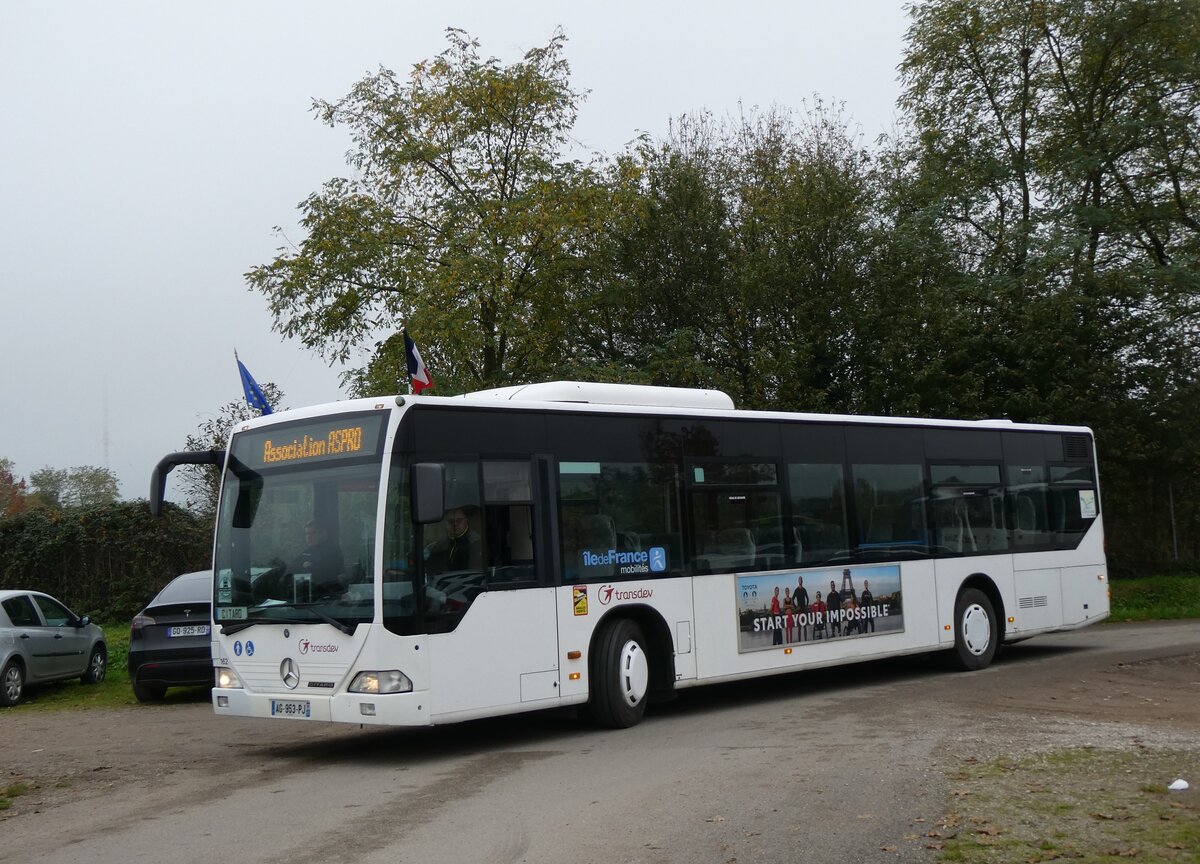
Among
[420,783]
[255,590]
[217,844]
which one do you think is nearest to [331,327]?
[255,590]

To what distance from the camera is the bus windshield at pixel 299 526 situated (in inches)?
417

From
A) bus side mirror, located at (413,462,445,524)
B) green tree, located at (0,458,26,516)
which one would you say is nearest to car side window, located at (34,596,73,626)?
bus side mirror, located at (413,462,445,524)

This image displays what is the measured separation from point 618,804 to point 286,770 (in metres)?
3.70

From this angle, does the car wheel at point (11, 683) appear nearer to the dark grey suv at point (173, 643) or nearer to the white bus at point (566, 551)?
the dark grey suv at point (173, 643)

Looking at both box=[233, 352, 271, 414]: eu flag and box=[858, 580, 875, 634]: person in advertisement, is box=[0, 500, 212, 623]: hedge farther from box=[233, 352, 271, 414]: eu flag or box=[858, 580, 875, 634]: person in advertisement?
box=[858, 580, 875, 634]: person in advertisement

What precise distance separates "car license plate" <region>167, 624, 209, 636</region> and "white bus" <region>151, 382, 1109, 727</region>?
4.23 meters

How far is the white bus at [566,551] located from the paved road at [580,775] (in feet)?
2.06

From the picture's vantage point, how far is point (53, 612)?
17.8 m

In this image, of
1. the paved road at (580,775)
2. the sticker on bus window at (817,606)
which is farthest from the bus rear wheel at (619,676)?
the sticker on bus window at (817,606)

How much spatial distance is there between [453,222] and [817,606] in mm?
14454

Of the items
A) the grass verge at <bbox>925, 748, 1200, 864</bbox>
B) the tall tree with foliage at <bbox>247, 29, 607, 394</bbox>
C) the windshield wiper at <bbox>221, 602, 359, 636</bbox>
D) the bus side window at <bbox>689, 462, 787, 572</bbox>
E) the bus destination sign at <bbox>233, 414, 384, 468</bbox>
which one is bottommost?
the grass verge at <bbox>925, 748, 1200, 864</bbox>

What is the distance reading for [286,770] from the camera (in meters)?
10.8

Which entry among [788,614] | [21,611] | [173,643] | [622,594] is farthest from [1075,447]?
[21,611]

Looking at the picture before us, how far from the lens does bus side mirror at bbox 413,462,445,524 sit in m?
10.3
